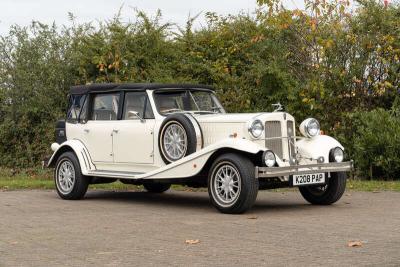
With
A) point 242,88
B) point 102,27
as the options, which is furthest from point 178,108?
point 102,27

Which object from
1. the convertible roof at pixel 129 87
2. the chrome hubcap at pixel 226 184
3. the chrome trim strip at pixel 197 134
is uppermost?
the convertible roof at pixel 129 87

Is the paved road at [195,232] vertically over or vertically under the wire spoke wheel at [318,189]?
under

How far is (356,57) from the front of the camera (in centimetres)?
1745

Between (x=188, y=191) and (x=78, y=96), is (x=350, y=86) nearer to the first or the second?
(x=188, y=191)

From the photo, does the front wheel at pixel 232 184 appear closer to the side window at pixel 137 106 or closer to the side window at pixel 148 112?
the side window at pixel 148 112

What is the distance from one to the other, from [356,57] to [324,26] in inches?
42.5

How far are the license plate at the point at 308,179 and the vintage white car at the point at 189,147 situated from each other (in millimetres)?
14

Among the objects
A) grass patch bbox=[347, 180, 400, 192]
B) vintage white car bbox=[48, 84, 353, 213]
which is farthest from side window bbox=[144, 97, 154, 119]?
grass patch bbox=[347, 180, 400, 192]

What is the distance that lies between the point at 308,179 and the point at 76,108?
486cm

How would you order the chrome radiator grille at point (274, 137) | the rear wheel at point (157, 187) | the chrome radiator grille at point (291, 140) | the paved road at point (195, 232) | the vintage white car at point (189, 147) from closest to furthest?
the paved road at point (195, 232) < the vintage white car at point (189, 147) < the chrome radiator grille at point (274, 137) < the chrome radiator grille at point (291, 140) < the rear wheel at point (157, 187)

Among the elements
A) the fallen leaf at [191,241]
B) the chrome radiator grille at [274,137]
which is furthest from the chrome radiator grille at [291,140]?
the fallen leaf at [191,241]

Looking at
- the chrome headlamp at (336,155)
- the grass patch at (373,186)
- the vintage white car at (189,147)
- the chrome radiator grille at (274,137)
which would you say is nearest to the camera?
the vintage white car at (189,147)

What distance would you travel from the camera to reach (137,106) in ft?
39.1

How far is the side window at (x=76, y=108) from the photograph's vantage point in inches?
513
